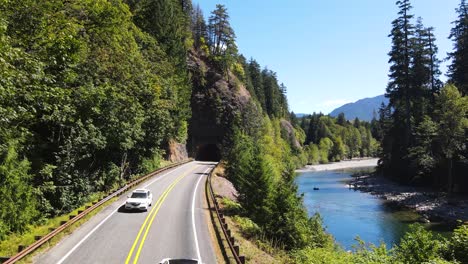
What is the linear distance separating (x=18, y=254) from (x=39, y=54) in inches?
472

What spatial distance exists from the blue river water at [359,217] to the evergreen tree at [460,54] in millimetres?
26654

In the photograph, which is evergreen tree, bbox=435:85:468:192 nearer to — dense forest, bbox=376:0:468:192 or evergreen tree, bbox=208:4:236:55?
dense forest, bbox=376:0:468:192

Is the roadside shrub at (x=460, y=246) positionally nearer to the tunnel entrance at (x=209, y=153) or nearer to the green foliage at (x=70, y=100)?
the green foliage at (x=70, y=100)

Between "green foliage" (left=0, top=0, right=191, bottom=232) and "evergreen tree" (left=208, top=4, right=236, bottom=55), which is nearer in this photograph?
"green foliage" (left=0, top=0, right=191, bottom=232)

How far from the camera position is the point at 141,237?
62.4 ft

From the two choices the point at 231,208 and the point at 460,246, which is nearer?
the point at 460,246

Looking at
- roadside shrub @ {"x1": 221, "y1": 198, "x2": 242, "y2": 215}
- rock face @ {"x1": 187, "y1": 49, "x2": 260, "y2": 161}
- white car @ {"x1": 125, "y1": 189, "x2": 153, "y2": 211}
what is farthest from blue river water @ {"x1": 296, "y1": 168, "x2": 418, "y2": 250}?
rock face @ {"x1": 187, "y1": 49, "x2": 260, "y2": 161}

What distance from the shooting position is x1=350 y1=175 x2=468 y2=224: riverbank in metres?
45.5

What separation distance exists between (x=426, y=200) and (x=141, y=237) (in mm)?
48635

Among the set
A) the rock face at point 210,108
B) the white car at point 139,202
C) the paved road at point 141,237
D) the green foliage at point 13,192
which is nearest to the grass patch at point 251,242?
the paved road at point 141,237

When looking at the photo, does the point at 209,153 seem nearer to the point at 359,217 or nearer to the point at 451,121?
the point at 359,217

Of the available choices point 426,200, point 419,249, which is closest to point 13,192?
point 419,249

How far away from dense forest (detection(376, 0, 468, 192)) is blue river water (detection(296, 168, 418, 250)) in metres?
11.5

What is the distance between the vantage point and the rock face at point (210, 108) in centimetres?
8425
